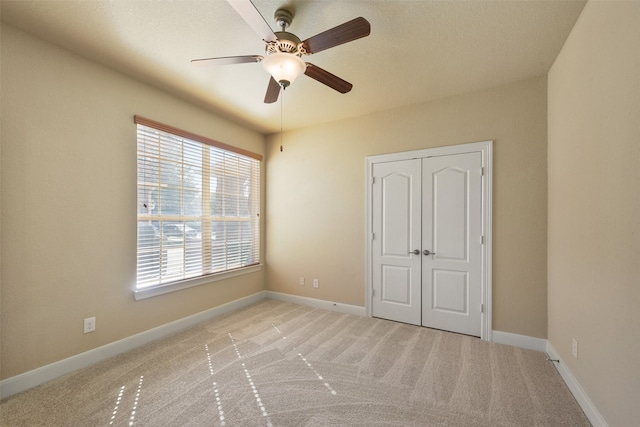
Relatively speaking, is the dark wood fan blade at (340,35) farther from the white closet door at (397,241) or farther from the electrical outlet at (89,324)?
the electrical outlet at (89,324)

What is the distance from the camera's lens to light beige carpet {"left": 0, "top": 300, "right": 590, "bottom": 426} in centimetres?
175

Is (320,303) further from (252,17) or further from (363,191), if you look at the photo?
(252,17)

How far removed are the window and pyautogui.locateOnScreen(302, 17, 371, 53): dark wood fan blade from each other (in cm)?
210

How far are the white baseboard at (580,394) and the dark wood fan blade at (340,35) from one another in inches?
106

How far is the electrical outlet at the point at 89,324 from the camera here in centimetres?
238

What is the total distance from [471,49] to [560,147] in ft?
3.74

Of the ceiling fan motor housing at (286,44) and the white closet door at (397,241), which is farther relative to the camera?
the white closet door at (397,241)

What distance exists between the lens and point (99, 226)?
2480 millimetres

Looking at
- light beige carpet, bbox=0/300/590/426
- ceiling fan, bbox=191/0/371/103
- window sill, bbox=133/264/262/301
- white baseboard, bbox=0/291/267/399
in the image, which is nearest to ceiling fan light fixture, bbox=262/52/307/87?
ceiling fan, bbox=191/0/371/103

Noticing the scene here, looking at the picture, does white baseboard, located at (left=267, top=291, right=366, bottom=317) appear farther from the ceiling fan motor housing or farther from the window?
the ceiling fan motor housing

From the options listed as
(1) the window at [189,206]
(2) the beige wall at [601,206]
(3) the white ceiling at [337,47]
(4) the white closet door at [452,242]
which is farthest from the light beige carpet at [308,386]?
(3) the white ceiling at [337,47]

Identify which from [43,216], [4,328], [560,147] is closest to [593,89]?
[560,147]

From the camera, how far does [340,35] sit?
63.1 inches

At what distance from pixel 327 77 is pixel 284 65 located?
0.40 meters
